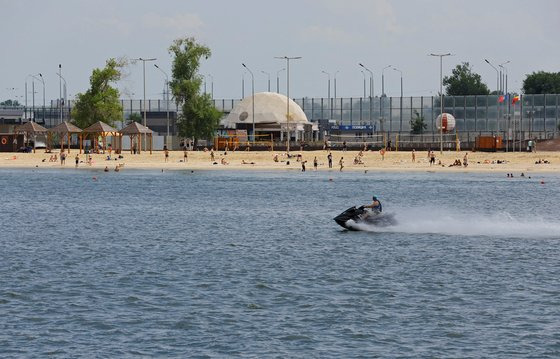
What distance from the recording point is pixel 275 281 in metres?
39.3

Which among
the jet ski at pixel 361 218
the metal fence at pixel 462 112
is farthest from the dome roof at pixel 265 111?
the jet ski at pixel 361 218

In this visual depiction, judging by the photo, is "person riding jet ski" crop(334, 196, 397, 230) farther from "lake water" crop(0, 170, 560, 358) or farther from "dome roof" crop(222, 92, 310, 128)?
"dome roof" crop(222, 92, 310, 128)

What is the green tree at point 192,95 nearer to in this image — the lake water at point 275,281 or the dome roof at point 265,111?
the dome roof at point 265,111

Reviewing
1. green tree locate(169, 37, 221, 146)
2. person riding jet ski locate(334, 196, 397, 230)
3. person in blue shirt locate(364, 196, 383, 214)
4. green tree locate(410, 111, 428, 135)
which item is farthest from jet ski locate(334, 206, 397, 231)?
green tree locate(410, 111, 428, 135)

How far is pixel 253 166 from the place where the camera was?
13100 cm

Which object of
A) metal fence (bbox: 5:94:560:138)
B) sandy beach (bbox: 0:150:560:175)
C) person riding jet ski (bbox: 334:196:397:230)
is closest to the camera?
person riding jet ski (bbox: 334:196:397:230)

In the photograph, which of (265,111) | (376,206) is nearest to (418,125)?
(265,111)

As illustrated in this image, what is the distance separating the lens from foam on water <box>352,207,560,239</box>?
5784cm

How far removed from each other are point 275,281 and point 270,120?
5590 inches

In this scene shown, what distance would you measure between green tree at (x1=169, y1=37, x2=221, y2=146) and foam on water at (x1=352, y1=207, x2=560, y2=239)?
8930 cm

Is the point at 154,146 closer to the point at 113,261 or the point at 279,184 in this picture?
the point at 279,184

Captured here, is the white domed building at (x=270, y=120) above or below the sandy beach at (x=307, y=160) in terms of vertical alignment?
above

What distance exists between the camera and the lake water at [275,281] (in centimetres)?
2886

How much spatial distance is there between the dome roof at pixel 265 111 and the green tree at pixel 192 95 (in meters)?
22.2
